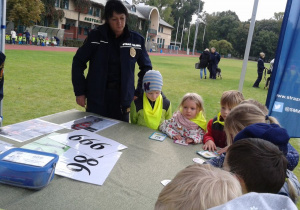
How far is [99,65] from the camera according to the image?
7.93ft

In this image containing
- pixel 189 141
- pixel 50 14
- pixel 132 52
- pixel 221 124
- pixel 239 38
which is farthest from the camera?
pixel 239 38

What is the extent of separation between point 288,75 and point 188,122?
52.9 inches

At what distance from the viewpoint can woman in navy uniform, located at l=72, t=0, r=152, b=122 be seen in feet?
7.95

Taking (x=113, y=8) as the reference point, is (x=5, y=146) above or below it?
below

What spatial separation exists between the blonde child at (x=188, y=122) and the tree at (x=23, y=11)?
22096 mm

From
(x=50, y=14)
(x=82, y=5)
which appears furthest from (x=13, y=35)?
(x=82, y=5)

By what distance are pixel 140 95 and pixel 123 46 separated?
51cm

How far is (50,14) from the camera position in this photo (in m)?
25.9

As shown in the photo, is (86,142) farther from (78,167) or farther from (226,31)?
(226,31)

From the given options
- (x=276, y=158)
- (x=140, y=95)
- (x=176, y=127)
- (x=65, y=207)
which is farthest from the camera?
(x=140, y=95)

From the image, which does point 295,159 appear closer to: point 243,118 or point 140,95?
point 243,118

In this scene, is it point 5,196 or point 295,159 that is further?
point 295,159

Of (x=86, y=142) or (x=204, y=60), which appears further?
(x=204, y=60)

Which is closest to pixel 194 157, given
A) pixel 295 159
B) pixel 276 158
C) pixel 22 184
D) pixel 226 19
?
pixel 295 159
